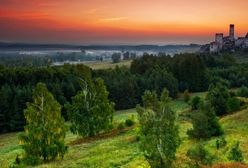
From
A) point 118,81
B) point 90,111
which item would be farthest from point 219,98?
point 118,81

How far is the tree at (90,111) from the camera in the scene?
57.3 meters

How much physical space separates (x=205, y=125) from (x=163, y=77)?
70.0m

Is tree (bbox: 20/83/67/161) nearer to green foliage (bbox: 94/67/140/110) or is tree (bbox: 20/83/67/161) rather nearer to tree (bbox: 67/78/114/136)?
tree (bbox: 67/78/114/136)

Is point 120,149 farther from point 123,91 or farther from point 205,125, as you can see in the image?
point 123,91

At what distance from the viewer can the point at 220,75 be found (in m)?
136

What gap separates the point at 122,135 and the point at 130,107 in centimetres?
5510

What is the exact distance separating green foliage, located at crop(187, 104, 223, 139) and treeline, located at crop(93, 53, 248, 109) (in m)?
62.2

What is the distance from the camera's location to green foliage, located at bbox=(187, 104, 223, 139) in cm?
4858

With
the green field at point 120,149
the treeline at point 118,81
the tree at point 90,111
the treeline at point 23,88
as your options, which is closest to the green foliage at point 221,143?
the green field at point 120,149

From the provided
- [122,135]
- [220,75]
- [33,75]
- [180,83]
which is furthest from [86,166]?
[220,75]

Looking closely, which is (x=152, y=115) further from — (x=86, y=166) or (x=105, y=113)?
(x=105, y=113)

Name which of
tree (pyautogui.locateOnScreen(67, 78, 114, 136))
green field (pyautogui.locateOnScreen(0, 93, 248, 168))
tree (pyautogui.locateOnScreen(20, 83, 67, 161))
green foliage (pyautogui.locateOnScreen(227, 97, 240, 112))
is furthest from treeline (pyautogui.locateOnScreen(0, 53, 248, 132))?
tree (pyautogui.locateOnScreen(20, 83, 67, 161))

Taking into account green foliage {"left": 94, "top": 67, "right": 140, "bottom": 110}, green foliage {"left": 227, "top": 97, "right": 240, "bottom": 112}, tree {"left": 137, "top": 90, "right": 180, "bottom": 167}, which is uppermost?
tree {"left": 137, "top": 90, "right": 180, "bottom": 167}

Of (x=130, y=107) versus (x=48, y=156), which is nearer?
(x=48, y=156)
